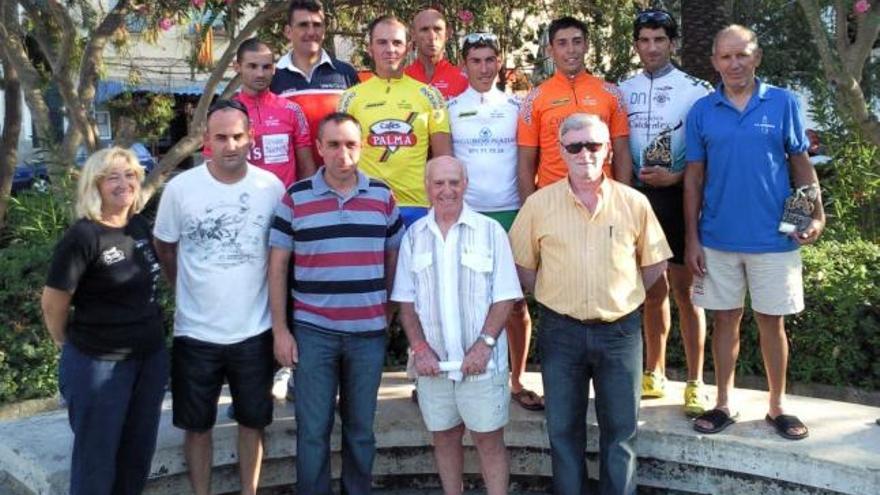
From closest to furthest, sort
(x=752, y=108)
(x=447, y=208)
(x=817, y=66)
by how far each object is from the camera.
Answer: (x=447, y=208) → (x=752, y=108) → (x=817, y=66)

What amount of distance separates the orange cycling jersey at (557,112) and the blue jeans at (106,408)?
2.17 meters

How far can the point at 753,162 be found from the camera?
4391 millimetres

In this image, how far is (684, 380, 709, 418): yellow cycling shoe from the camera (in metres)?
4.87

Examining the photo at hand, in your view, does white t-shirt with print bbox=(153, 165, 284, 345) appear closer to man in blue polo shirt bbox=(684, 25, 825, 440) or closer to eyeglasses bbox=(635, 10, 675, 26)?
man in blue polo shirt bbox=(684, 25, 825, 440)

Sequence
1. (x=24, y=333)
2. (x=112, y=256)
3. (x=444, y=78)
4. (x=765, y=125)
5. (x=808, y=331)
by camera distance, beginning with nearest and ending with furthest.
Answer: (x=112, y=256) → (x=765, y=125) → (x=444, y=78) → (x=808, y=331) → (x=24, y=333)

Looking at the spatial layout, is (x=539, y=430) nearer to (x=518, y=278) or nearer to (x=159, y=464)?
(x=518, y=278)

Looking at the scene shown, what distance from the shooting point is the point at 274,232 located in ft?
13.4

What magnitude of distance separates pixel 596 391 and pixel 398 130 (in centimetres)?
170

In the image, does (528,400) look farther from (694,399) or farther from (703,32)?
(703,32)

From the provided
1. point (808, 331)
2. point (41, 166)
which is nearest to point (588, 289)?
point (808, 331)

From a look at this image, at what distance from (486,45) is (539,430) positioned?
2.10 m

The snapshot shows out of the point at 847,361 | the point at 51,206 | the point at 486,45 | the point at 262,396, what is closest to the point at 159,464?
the point at 262,396

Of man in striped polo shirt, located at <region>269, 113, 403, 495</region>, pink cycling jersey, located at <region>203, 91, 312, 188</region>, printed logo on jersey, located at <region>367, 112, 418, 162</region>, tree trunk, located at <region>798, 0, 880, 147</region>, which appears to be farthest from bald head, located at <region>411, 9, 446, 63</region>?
tree trunk, located at <region>798, 0, 880, 147</region>

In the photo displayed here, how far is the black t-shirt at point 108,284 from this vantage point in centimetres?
363
